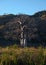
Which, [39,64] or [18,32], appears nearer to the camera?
[39,64]

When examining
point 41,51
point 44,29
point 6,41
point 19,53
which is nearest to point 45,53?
point 41,51

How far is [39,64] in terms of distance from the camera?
14.2 m

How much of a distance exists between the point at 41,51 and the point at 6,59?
2.10 meters

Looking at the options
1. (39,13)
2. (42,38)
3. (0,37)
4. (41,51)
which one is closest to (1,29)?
(0,37)

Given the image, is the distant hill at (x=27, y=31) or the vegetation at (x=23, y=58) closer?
the vegetation at (x=23, y=58)

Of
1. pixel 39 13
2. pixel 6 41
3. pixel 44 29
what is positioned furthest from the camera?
pixel 39 13

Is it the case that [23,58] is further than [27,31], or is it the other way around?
[27,31]

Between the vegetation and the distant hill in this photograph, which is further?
the distant hill

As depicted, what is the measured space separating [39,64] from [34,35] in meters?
13.2

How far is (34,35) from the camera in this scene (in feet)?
89.4

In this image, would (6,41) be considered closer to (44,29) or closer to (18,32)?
(18,32)

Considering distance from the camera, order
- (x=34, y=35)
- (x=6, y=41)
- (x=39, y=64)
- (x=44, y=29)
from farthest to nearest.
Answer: (x=44, y=29)
(x=34, y=35)
(x=6, y=41)
(x=39, y=64)

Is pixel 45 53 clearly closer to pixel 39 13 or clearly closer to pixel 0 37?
pixel 0 37

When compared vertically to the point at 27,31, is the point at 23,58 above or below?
below
